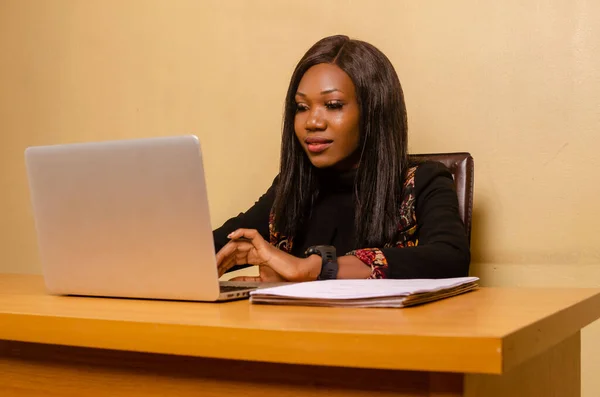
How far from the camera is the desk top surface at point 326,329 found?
29.0 inches

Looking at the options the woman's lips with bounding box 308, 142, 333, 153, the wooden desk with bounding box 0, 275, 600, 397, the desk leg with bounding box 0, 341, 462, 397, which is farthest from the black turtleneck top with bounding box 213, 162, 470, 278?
the desk leg with bounding box 0, 341, 462, 397

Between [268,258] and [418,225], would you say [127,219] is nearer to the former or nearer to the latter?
[268,258]

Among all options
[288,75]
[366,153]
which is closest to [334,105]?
[366,153]

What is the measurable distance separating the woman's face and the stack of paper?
0.74 metres

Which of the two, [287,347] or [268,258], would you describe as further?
[268,258]

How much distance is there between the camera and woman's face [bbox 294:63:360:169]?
6.09ft

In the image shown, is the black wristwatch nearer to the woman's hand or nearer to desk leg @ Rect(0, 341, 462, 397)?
the woman's hand

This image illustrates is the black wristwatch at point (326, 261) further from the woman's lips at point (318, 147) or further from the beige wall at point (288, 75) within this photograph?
the beige wall at point (288, 75)

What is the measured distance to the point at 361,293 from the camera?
993 mm

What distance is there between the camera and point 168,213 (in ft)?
3.48

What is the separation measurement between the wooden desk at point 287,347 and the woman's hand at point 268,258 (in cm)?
22

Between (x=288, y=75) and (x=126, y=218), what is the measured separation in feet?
4.58

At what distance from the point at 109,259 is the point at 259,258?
270 mm

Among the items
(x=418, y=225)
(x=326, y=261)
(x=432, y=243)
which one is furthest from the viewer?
(x=418, y=225)
